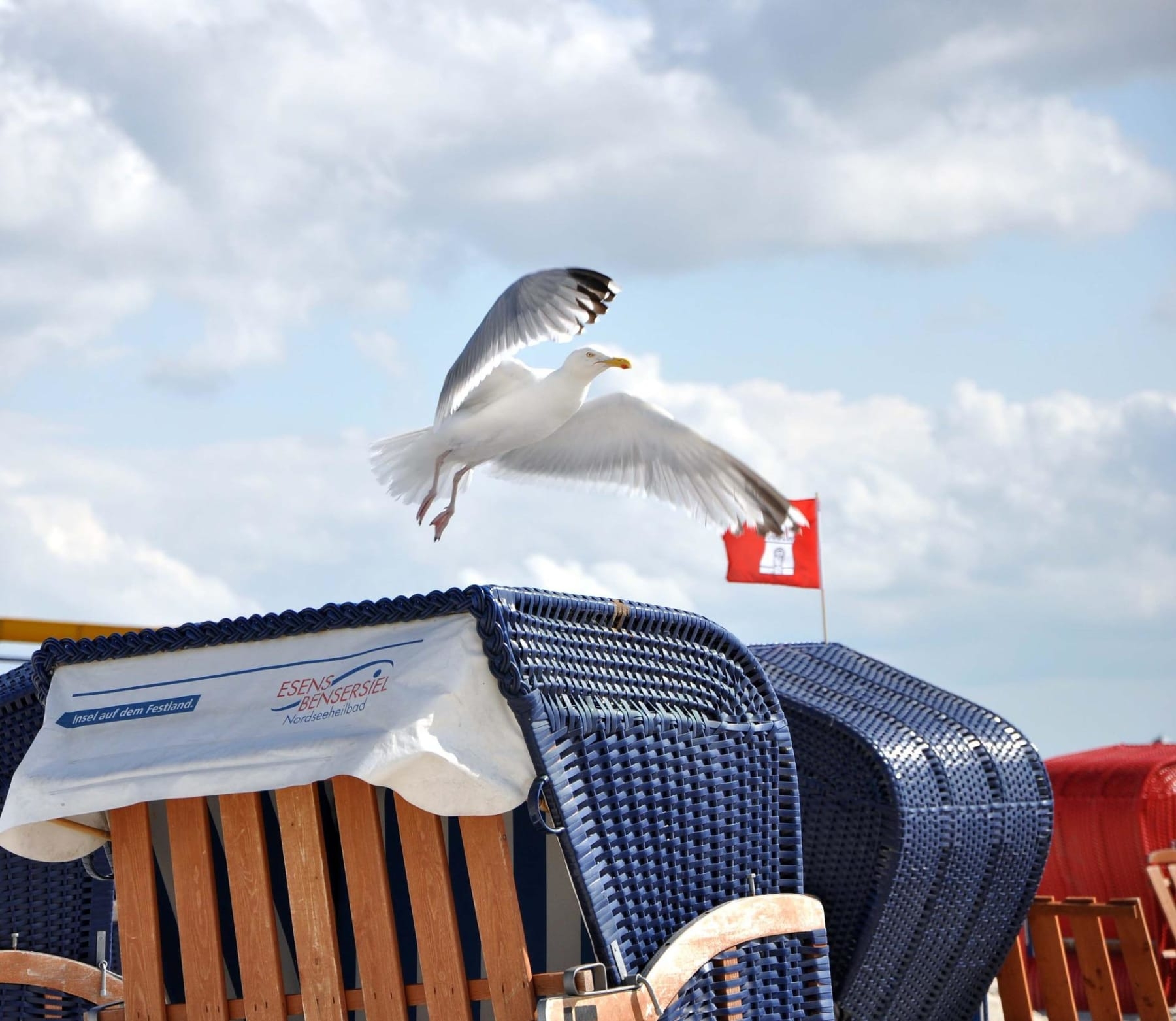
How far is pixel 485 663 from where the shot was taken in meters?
3.21

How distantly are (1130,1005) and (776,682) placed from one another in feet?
15.4

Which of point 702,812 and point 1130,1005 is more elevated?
point 702,812

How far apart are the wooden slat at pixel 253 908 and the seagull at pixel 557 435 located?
2.46 m

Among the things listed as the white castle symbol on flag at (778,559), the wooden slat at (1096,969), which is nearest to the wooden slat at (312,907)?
the wooden slat at (1096,969)

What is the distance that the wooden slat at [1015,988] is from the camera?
7441 millimetres

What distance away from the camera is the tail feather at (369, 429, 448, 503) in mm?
7027

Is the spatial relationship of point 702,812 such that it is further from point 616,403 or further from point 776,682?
point 616,403

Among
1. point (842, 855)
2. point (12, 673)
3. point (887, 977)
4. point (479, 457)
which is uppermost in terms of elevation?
point (479, 457)

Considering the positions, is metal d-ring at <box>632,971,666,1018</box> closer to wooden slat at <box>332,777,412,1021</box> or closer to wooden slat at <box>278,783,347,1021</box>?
wooden slat at <box>332,777,412,1021</box>

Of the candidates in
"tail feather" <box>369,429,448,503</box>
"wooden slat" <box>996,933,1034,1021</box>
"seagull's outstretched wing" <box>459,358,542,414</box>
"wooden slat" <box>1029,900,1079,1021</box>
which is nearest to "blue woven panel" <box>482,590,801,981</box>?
"seagull's outstretched wing" <box>459,358,542,414</box>

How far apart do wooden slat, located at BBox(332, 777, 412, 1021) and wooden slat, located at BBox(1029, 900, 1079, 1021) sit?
517 centimetres

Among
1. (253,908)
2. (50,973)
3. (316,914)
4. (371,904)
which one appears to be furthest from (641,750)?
(50,973)

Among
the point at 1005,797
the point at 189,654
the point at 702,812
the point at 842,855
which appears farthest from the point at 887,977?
the point at 189,654

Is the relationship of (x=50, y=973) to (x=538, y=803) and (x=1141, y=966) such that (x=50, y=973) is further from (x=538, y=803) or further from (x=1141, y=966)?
(x=1141, y=966)
